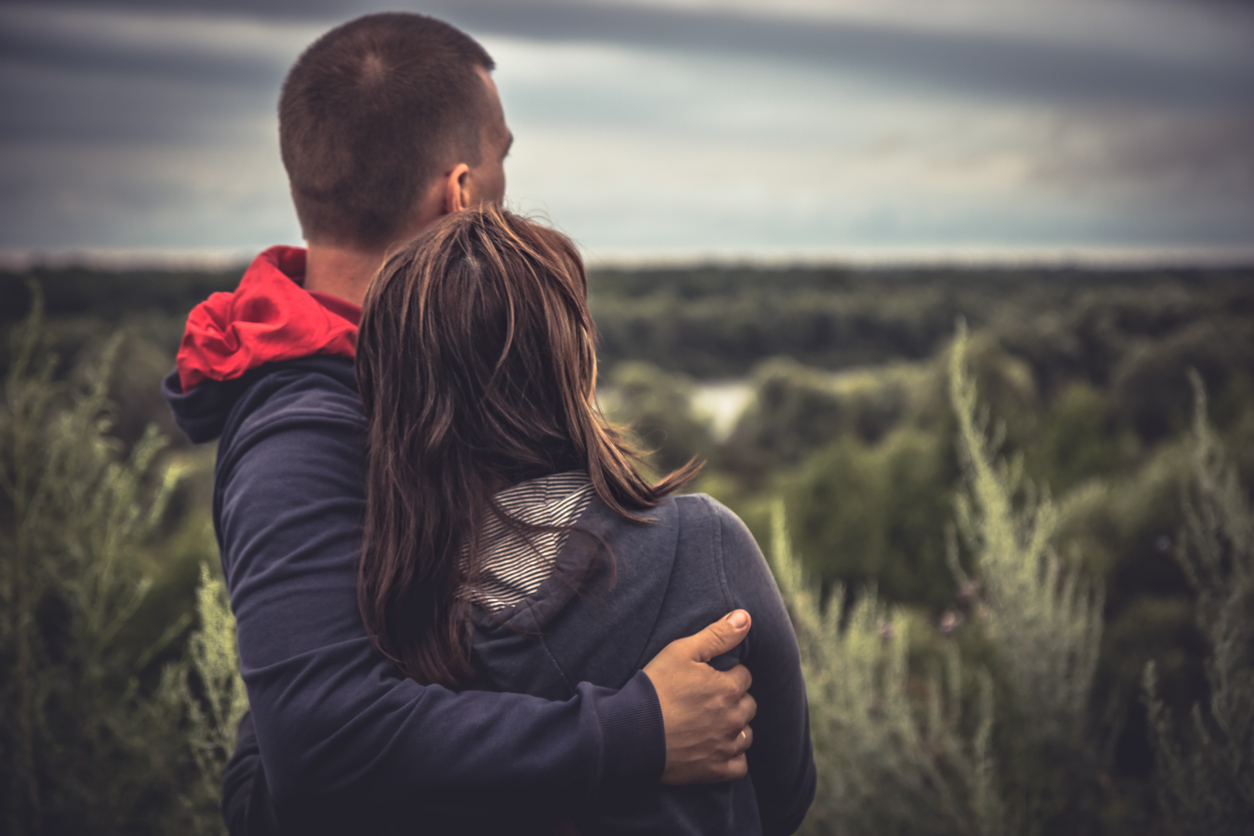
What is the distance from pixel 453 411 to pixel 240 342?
0.54 m

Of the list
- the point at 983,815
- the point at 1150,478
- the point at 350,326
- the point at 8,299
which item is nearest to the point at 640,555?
the point at 350,326

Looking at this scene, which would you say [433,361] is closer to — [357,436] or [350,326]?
[357,436]

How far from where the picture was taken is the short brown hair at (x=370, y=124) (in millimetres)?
1799

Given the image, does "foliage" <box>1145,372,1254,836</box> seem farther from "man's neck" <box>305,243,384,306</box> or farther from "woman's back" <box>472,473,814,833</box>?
"man's neck" <box>305,243,384,306</box>

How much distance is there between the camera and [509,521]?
1.30 meters

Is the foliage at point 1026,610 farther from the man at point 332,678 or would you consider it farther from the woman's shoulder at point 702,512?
the man at point 332,678

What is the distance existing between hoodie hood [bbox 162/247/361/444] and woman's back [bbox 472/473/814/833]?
528 millimetres

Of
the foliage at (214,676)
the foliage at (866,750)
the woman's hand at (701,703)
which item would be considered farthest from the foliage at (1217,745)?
the foliage at (214,676)

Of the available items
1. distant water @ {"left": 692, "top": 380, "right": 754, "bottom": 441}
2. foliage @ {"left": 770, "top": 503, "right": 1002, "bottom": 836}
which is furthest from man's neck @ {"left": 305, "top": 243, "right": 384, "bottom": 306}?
distant water @ {"left": 692, "top": 380, "right": 754, "bottom": 441}

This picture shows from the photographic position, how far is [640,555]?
1.30 m

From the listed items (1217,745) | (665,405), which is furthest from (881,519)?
(665,405)

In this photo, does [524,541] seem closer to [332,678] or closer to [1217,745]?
[332,678]

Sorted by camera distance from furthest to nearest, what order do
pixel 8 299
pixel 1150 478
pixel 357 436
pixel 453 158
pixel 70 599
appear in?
pixel 8 299 < pixel 1150 478 < pixel 70 599 < pixel 453 158 < pixel 357 436

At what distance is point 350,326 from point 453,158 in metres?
0.51
